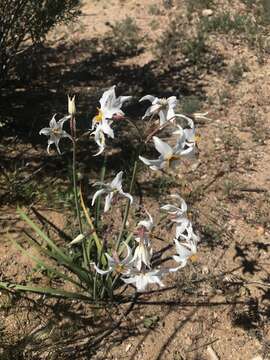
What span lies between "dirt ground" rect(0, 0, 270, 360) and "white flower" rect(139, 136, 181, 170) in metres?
1.48

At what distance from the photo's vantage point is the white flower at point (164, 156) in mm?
2223

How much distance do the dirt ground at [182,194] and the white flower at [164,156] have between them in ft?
4.85

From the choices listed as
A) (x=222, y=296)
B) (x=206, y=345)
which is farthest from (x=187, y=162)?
(x=206, y=345)

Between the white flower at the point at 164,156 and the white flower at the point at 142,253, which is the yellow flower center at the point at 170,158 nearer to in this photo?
the white flower at the point at 164,156

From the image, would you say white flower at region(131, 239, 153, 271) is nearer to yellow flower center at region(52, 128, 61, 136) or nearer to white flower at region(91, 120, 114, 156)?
white flower at region(91, 120, 114, 156)

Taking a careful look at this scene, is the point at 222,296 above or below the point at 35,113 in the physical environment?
below

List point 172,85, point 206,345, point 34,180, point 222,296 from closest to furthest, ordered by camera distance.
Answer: point 206,345
point 222,296
point 34,180
point 172,85

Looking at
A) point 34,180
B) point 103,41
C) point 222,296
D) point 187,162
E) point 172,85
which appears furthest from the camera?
point 103,41

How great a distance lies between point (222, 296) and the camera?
3.54 meters

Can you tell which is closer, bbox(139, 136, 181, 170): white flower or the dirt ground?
bbox(139, 136, 181, 170): white flower

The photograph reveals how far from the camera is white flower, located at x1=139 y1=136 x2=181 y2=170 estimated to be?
222 centimetres

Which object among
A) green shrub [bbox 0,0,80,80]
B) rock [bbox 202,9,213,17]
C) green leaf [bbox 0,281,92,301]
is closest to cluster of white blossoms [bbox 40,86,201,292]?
green leaf [bbox 0,281,92,301]

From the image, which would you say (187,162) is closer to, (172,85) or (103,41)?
(172,85)

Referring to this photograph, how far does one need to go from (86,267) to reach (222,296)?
1005 mm
